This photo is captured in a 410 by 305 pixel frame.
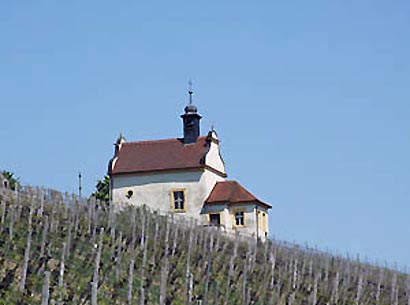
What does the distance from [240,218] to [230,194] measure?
121 cm

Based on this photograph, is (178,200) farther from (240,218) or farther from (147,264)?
(147,264)

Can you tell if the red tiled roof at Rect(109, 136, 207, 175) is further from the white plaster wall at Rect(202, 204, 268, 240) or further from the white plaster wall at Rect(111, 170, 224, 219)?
the white plaster wall at Rect(202, 204, 268, 240)

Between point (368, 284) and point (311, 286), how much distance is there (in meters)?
4.03

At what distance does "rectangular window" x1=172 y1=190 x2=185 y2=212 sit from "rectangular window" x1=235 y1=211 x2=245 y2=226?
8.44ft

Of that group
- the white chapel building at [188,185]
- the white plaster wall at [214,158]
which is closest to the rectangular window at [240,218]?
the white chapel building at [188,185]

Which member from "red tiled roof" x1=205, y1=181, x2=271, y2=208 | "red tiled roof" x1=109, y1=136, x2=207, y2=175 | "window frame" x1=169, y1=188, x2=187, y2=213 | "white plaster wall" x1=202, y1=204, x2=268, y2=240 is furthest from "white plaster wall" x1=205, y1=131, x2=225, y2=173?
"white plaster wall" x1=202, y1=204, x2=268, y2=240

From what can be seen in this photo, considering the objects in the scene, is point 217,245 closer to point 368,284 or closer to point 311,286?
point 311,286

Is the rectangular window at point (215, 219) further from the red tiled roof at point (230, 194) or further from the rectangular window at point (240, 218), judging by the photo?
the rectangular window at point (240, 218)

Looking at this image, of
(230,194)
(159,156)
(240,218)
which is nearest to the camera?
(240,218)

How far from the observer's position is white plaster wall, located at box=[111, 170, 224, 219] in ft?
127

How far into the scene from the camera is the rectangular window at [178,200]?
38750mm

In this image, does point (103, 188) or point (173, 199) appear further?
point (103, 188)

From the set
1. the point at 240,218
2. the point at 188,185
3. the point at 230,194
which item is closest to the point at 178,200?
the point at 188,185

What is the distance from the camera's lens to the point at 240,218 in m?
38.2
